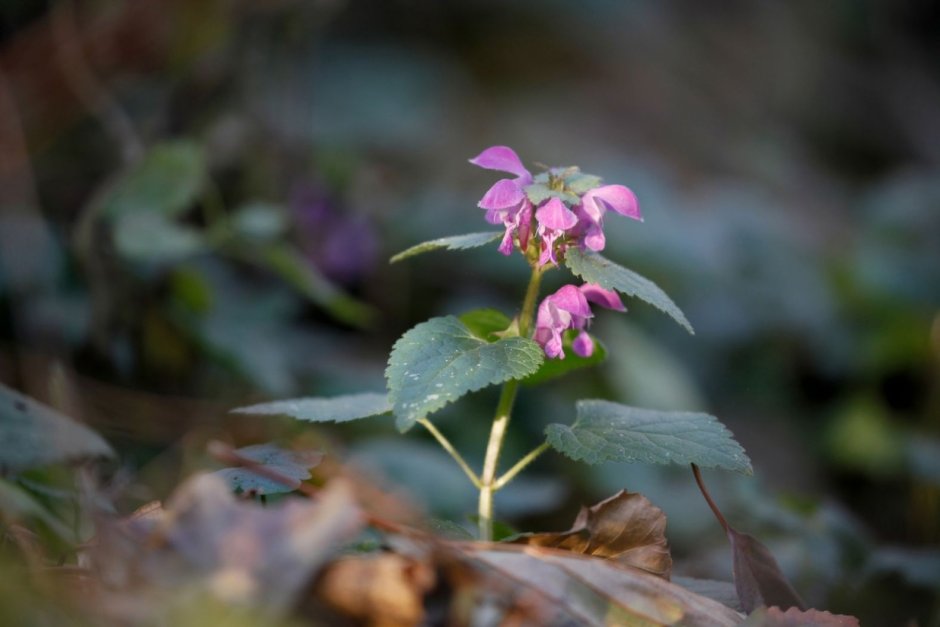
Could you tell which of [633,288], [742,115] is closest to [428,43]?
[742,115]

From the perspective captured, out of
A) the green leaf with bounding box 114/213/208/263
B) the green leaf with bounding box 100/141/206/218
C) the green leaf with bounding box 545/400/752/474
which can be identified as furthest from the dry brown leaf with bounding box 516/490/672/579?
the green leaf with bounding box 100/141/206/218

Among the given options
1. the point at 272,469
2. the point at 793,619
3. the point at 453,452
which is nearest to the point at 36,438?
the point at 272,469

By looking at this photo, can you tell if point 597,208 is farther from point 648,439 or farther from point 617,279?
point 648,439

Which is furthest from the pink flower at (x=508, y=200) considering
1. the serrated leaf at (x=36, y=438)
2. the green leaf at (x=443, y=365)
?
the serrated leaf at (x=36, y=438)

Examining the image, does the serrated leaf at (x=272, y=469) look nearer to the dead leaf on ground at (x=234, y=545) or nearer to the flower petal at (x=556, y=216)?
the dead leaf on ground at (x=234, y=545)

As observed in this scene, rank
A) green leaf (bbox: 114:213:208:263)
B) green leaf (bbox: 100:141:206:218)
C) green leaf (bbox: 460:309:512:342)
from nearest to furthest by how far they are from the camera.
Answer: green leaf (bbox: 460:309:512:342), green leaf (bbox: 114:213:208:263), green leaf (bbox: 100:141:206:218)

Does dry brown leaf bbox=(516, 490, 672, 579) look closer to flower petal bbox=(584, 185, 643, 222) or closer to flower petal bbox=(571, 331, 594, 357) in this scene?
flower petal bbox=(571, 331, 594, 357)
